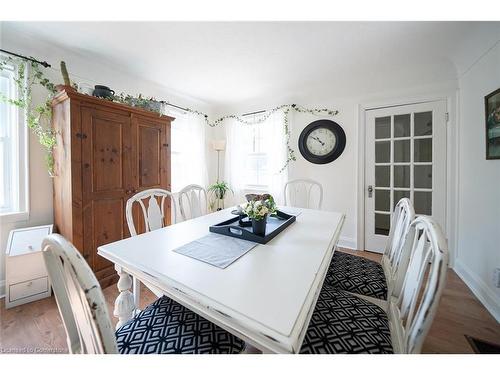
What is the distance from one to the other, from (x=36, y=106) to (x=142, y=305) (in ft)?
6.78

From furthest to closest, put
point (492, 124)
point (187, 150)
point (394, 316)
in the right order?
point (187, 150) → point (492, 124) → point (394, 316)

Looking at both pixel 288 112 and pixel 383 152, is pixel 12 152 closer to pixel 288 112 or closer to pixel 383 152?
pixel 288 112

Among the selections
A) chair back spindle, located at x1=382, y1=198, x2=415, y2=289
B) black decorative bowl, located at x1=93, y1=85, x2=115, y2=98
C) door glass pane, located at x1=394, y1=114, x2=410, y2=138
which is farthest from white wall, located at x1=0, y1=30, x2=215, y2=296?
door glass pane, located at x1=394, y1=114, x2=410, y2=138

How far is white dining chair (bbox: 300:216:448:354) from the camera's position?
23.8 inches

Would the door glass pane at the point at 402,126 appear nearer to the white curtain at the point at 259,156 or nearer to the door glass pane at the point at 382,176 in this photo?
the door glass pane at the point at 382,176

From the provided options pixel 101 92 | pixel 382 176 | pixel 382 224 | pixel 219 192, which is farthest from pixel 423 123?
pixel 101 92

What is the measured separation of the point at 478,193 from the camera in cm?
197

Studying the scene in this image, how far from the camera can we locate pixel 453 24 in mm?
1756

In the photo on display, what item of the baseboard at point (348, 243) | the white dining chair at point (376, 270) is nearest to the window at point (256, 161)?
the baseboard at point (348, 243)

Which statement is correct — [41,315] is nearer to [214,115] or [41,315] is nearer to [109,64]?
[109,64]

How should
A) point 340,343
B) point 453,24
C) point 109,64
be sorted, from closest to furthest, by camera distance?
point 340,343 < point 453,24 < point 109,64
